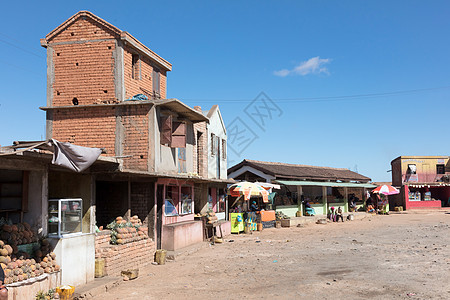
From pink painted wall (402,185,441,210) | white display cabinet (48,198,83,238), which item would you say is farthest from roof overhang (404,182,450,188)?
white display cabinet (48,198,83,238)

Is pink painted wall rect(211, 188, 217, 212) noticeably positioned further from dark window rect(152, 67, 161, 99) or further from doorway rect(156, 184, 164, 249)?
doorway rect(156, 184, 164, 249)

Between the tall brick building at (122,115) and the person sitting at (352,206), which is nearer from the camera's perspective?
the tall brick building at (122,115)

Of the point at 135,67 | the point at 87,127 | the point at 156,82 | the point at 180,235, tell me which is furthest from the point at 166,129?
the point at 156,82

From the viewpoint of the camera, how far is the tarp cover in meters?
7.87

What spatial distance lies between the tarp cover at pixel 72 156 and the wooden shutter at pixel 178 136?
8.11 m

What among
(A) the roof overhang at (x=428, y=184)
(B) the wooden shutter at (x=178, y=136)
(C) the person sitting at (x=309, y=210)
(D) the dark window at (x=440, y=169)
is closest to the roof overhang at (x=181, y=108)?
(B) the wooden shutter at (x=178, y=136)

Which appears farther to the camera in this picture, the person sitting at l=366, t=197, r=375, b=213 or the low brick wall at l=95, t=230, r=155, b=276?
the person sitting at l=366, t=197, r=375, b=213

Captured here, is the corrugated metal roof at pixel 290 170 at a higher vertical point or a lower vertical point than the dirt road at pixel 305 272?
higher

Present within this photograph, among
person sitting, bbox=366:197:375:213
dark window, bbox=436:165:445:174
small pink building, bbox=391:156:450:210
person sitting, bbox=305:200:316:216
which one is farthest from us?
dark window, bbox=436:165:445:174

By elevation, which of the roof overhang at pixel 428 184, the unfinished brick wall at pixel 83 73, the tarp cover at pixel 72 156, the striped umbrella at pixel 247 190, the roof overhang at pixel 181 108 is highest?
the unfinished brick wall at pixel 83 73

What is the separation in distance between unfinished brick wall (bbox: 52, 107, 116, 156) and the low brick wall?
4420 millimetres

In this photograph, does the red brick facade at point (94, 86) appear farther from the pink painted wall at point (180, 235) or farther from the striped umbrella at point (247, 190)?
the striped umbrella at point (247, 190)

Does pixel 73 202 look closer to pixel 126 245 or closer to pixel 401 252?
pixel 126 245

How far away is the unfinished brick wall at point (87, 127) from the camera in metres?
16.7
